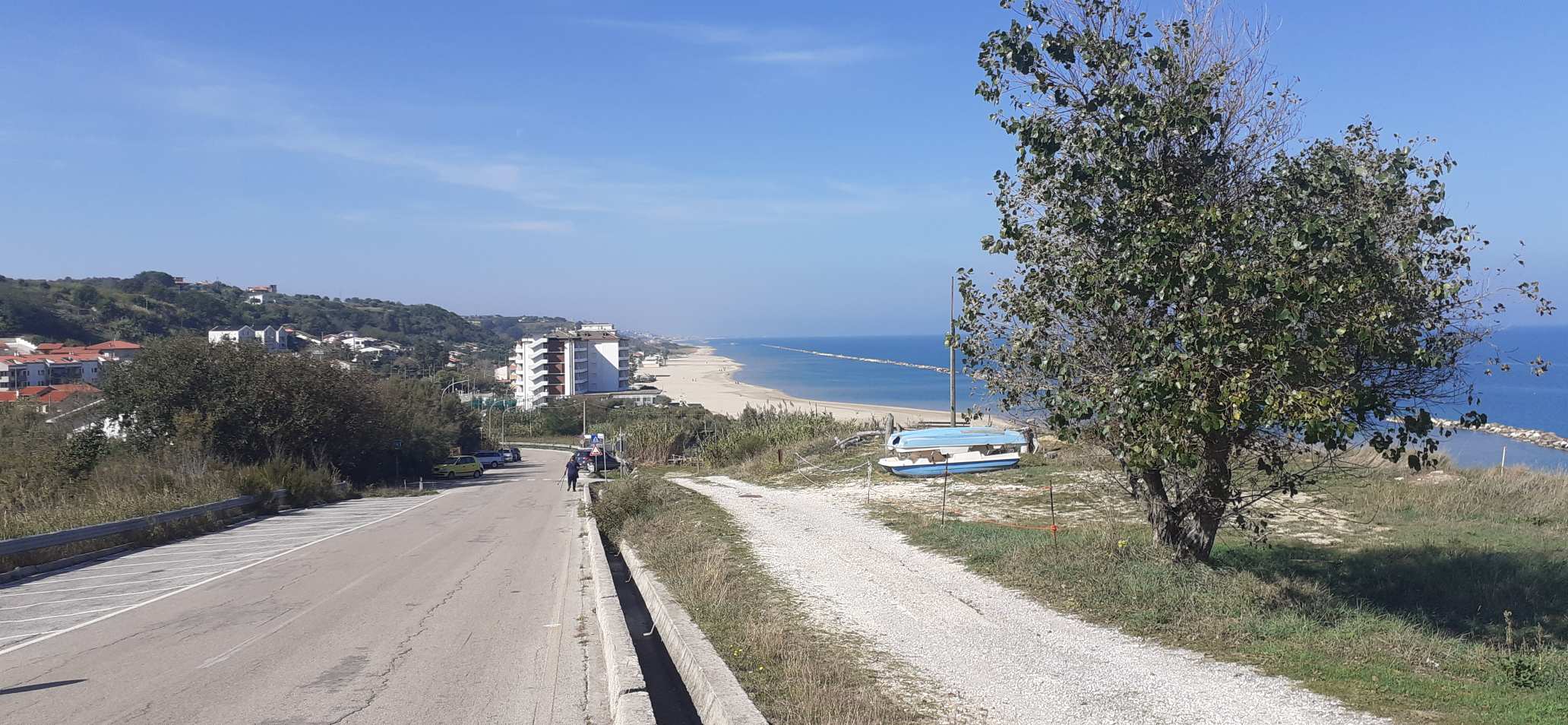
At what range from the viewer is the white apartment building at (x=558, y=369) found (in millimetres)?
139000

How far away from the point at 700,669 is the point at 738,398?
106033 millimetres

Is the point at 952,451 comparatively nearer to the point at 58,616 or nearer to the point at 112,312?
the point at 58,616

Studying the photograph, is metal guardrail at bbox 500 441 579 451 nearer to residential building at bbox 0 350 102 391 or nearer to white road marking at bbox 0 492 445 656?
residential building at bbox 0 350 102 391

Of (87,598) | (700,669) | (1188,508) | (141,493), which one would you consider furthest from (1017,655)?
(141,493)

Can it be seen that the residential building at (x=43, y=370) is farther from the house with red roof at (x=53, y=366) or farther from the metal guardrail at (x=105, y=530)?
the metal guardrail at (x=105, y=530)

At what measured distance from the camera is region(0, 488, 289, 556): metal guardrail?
14156 millimetres

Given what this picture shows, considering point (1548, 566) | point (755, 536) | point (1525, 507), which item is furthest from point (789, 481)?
point (1548, 566)

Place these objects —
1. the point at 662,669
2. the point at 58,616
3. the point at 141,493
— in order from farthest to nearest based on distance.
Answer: the point at 141,493 → the point at 58,616 → the point at 662,669

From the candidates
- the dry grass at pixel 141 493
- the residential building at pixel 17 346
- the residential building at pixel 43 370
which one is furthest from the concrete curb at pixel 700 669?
the residential building at pixel 17 346

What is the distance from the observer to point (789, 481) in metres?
29.5

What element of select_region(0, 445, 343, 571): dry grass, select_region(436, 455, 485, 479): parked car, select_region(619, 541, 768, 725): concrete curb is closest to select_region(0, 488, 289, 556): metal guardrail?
select_region(0, 445, 343, 571): dry grass

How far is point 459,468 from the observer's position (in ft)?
179

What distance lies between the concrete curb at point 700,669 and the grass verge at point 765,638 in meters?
0.13

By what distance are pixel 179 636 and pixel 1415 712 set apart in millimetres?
10204
